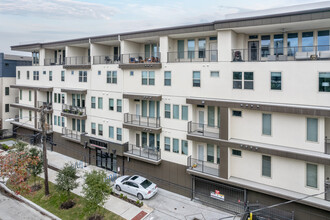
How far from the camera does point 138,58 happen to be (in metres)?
23.5

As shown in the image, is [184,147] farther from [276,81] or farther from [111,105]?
[111,105]

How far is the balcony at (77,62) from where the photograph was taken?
86.0 feet

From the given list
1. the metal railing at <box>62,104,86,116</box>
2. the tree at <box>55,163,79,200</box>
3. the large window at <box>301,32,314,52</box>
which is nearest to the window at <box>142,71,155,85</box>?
the metal railing at <box>62,104,86,116</box>

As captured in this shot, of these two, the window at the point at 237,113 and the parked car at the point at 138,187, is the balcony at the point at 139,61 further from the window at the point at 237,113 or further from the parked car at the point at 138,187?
the parked car at the point at 138,187

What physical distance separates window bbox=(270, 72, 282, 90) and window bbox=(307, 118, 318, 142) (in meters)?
2.85

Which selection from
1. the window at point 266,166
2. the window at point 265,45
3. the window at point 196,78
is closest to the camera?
the window at point 266,166

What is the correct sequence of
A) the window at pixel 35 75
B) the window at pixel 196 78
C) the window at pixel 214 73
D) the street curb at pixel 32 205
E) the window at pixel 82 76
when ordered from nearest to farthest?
the street curb at pixel 32 205
the window at pixel 214 73
the window at pixel 196 78
the window at pixel 82 76
the window at pixel 35 75

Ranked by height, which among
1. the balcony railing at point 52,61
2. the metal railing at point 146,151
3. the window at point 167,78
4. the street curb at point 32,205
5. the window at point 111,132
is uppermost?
the balcony railing at point 52,61

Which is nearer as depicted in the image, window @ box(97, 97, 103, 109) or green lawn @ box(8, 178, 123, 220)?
green lawn @ box(8, 178, 123, 220)

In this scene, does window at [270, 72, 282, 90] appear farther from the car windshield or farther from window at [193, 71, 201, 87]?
the car windshield

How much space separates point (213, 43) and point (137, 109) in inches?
389

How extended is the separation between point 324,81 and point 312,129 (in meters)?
3.11

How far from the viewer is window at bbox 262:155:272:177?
52.8ft

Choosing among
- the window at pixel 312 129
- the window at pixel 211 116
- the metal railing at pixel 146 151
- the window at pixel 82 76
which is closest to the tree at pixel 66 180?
the metal railing at pixel 146 151
